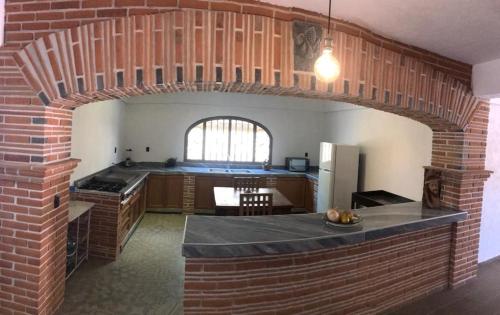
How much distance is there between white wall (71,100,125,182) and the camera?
13.2 ft

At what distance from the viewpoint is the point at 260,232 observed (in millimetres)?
2389

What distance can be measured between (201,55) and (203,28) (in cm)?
17

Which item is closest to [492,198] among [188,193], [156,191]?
[188,193]

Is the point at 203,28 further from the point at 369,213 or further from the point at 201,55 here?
the point at 369,213

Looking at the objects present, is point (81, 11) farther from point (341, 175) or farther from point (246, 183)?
point (341, 175)

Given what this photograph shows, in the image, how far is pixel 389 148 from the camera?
5.04 metres

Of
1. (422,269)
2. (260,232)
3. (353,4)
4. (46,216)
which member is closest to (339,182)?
(422,269)

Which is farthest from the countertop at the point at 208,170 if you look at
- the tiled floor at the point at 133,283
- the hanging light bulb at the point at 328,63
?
the hanging light bulb at the point at 328,63

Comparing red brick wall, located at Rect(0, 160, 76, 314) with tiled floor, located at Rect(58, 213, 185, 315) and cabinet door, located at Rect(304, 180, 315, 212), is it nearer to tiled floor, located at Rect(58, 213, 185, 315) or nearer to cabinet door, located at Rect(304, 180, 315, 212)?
tiled floor, located at Rect(58, 213, 185, 315)

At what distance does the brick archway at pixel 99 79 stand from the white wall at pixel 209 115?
4.68m

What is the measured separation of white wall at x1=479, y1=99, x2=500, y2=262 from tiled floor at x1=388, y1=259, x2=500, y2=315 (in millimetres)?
498

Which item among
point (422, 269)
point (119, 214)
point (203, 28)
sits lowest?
point (422, 269)

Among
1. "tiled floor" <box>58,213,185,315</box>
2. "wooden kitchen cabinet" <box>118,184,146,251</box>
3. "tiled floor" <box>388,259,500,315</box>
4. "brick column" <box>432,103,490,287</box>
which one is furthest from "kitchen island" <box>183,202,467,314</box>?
"wooden kitchen cabinet" <box>118,184,146,251</box>

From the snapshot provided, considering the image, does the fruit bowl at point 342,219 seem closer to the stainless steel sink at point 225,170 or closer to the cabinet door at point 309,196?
the cabinet door at point 309,196
